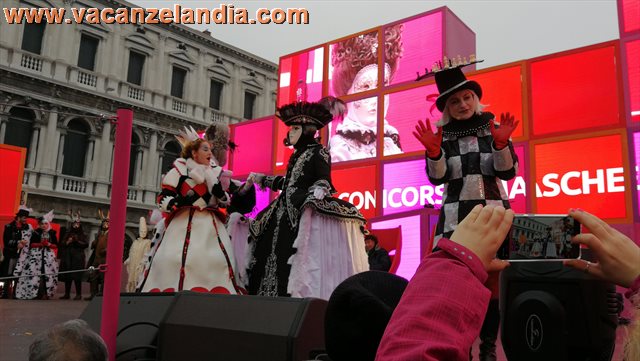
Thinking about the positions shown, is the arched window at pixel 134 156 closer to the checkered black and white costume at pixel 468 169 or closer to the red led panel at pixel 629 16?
the red led panel at pixel 629 16

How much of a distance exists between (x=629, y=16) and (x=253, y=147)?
6.95m

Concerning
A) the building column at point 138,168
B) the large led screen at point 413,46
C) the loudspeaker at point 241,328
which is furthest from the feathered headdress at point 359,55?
the building column at point 138,168

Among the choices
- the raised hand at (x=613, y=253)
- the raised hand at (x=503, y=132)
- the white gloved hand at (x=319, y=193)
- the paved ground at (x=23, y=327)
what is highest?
the raised hand at (x=503, y=132)

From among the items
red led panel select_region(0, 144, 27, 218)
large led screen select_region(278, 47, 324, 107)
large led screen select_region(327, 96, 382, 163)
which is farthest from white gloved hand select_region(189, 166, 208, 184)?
large led screen select_region(278, 47, 324, 107)

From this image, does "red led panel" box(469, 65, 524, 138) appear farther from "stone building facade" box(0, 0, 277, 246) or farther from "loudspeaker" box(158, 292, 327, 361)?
"stone building facade" box(0, 0, 277, 246)

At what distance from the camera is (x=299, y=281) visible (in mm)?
3711

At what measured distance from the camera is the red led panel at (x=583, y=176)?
6285mm

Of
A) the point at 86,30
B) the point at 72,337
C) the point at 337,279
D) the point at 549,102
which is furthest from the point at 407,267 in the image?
the point at 86,30

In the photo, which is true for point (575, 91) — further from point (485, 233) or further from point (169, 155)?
point (169, 155)

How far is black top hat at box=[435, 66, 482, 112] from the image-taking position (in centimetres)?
304

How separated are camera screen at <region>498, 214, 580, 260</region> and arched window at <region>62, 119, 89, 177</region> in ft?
67.9

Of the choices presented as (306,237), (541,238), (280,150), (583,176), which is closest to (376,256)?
(583,176)

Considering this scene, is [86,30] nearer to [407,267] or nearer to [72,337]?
[407,267]

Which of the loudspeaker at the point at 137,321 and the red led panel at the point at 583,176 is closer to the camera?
the loudspeaker at the point at 137,321
